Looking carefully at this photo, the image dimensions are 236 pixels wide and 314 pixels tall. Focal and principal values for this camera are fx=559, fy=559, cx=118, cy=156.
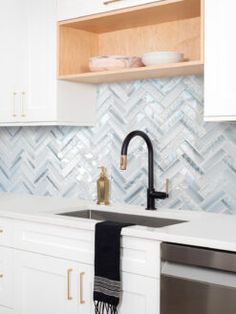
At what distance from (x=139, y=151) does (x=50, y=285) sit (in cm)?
93

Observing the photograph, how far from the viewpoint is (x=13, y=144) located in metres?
3.93

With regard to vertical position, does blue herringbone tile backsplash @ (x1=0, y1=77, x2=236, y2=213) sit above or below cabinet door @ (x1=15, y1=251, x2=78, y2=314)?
above

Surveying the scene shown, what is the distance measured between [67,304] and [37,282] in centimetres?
24

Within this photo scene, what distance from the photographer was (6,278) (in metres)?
3.00

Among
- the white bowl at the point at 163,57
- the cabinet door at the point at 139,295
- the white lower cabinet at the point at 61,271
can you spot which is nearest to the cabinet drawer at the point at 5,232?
the white lower cabinet at the point at 61,271

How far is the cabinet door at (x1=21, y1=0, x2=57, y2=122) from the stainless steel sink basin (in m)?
0.57

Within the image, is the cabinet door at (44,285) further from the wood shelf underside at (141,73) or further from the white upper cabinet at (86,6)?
the white upper cabinet at (86,6)

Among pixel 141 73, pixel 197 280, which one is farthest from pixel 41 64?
pixel 197 280

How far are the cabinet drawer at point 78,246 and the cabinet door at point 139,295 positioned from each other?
1.3 inches

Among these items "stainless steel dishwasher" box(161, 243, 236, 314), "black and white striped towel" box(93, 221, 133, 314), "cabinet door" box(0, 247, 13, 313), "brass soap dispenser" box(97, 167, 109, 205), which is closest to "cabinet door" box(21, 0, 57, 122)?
"brass soap dispenser" box(97, 167, 109, 205)

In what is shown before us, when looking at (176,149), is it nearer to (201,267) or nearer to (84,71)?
(84,71)

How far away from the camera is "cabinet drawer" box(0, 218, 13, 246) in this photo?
2971mm

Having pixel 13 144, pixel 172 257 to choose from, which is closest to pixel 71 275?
pixel 172 257

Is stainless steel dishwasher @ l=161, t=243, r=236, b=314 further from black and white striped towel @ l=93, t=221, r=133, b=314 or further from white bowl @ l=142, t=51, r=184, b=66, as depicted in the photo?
white bowl @ l=142, t=51, r=184, b=66
